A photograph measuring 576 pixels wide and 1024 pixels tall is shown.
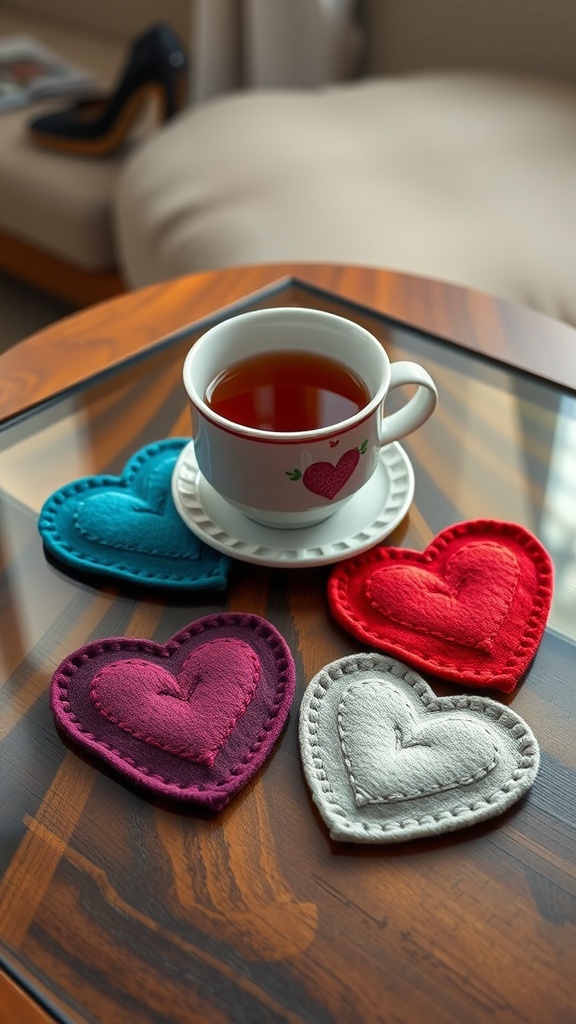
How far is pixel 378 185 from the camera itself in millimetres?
1249

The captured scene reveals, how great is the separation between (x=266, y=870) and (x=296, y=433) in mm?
244

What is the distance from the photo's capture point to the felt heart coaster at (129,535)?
1.87 feet

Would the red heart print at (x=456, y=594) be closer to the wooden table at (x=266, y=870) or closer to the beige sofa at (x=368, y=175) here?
the wooden table at (x=266, y=870)

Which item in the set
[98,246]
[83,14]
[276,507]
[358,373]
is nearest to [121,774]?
[276,507]

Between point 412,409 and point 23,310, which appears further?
point 23,310

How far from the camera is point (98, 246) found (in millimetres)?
1721

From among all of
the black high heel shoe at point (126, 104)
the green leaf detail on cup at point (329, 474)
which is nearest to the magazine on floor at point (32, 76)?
the black high heel shoe at point (126, 104)

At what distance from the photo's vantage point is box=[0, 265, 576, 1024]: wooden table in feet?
1.28

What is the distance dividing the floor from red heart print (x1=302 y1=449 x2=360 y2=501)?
1.46 m

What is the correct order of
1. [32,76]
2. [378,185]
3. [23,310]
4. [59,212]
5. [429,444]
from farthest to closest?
[32,76] → [23,310] → [59,212] → [378,185] → [429,444]

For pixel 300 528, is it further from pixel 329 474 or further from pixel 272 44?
pixel 272 44

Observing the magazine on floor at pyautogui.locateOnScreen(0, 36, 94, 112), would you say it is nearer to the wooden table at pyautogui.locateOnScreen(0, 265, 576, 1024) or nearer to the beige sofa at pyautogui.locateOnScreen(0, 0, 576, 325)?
the beige sofa at pyautogui.locateOnScreen(0, 0, 576, 325)

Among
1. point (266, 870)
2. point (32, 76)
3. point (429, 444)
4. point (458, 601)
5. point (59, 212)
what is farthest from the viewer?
point (32, 76)

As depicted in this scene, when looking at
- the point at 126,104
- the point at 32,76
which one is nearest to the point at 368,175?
the point at 126,104
